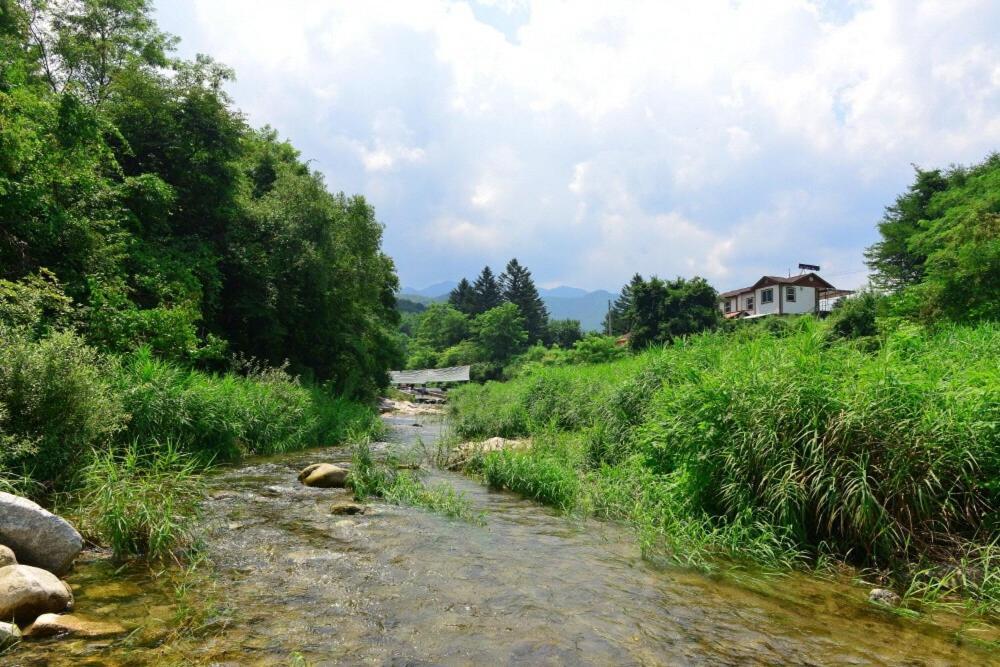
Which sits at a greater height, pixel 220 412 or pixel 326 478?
pixel 220 412

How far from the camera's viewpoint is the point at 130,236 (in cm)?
1661

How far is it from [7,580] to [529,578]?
461 centimetres

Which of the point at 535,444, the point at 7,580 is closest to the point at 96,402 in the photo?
the point at 7,580

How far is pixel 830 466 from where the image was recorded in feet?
20.8

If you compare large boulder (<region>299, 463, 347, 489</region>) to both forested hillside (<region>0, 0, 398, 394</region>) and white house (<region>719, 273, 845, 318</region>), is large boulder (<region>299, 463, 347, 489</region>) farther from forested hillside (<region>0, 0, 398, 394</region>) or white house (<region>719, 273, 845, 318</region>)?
white house (<region>719, 273, 845, 318</region>)

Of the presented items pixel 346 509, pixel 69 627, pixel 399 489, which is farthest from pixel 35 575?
pixel 399 489

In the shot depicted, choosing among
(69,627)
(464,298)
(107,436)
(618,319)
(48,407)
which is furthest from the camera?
(464,298)

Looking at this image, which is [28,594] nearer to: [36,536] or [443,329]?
[36,536]

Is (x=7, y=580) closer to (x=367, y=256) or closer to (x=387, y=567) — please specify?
(x=387, y=567)

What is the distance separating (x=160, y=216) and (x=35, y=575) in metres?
16.6

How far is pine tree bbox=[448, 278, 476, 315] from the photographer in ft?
306

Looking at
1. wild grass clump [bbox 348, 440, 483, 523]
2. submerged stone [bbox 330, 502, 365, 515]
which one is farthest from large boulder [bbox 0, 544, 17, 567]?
wild grass clump [bbox 348, 440, 483, 523]

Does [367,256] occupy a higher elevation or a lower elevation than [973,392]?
higher

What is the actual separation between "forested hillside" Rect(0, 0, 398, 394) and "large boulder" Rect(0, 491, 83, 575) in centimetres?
575
